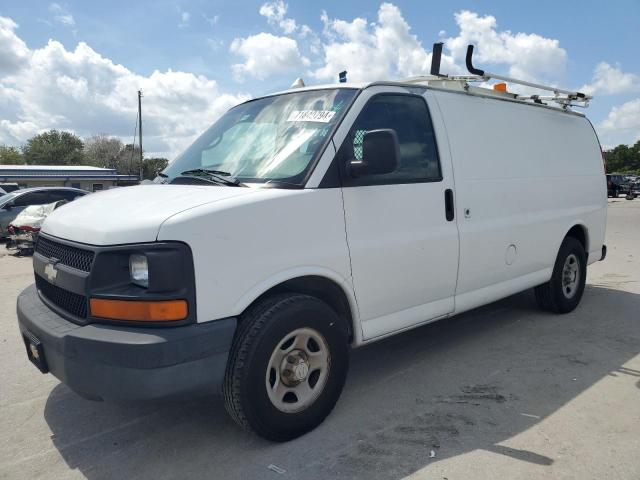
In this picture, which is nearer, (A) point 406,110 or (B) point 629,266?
(A) point 406,110

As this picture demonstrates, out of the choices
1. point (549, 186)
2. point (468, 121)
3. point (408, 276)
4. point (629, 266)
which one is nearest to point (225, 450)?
point (408, 276)

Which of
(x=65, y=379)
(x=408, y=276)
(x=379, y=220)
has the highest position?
(x=379, y=220)

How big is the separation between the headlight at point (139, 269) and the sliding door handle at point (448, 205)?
2.30 metres

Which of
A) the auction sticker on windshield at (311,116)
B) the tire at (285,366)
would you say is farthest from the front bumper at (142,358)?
the auction sticker on windshield at (311,116)

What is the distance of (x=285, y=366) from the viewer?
3.17m

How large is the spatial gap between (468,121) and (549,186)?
1.45 metres

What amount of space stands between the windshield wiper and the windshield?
1.8 inches

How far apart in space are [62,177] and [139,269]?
46.0 m

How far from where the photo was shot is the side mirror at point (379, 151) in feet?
10.7

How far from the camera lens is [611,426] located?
3381 mm

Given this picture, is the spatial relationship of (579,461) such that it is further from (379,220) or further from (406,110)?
(406,110)

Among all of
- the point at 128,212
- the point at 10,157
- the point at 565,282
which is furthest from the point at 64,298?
the point at 10,157

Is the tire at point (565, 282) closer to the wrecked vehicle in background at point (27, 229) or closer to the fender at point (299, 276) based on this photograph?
the fender at point (299, 276)

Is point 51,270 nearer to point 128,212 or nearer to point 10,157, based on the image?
point 128,212
